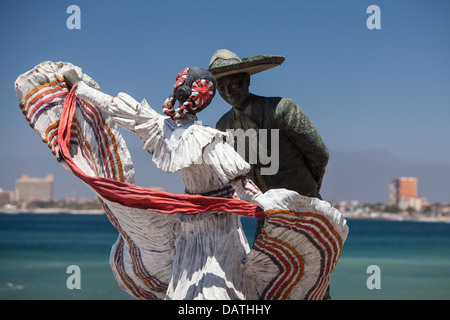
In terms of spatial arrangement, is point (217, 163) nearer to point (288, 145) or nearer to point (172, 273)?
point (172, 273)

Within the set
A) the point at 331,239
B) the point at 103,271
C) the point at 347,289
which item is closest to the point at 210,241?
the point at 331,239

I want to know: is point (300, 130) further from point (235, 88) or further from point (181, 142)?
point (181, 142)

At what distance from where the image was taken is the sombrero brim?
4.65 meters

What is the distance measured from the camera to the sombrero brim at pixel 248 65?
465 centimetres

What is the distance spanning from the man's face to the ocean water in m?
10.2

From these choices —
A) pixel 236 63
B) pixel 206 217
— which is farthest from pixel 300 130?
pixel 206 217

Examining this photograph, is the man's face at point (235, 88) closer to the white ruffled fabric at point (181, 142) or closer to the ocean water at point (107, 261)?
the white ruffled fabric at point (181, 142)

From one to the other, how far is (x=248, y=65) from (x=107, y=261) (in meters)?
19.6

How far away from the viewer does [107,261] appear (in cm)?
2342

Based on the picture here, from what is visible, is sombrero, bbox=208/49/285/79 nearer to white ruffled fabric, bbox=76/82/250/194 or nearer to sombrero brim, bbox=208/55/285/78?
sombrero brim, bbox=208/55/285/78

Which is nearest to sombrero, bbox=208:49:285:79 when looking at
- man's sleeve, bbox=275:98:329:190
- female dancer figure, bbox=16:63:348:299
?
man's sleeve, bbox=275:98:329:190

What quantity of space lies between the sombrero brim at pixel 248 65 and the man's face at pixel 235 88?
0.06 m

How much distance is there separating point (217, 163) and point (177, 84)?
1.77ft
